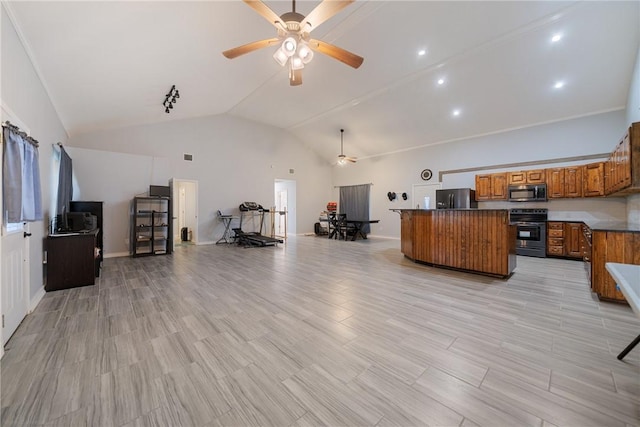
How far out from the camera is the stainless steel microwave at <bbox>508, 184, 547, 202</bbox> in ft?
18.8

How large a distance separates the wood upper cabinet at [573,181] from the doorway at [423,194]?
289 cm

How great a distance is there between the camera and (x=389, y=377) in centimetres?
164

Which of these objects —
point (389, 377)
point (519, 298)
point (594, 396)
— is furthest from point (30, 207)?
point (519, 298)

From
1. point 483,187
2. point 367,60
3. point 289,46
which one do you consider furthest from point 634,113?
point 289,46

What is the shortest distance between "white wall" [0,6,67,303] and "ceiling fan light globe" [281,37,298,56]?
7.71 ft

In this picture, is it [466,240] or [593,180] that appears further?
[593,180]

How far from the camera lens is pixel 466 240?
4.13 m

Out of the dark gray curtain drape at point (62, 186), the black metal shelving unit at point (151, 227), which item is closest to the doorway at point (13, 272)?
the dark gray curtain drape at point (62, 186)

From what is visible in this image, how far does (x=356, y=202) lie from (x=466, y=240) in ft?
20.6

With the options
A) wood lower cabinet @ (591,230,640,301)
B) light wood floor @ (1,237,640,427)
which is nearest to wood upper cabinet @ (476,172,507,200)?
light wood floor @ (1,237,640,427)

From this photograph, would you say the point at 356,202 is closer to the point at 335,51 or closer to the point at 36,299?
the point at 335,51

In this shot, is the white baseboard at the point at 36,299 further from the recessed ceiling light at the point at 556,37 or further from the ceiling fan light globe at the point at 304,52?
the recessed ceiling light at the point at 556,37

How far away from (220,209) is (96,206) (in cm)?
332

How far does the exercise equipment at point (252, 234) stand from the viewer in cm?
749
